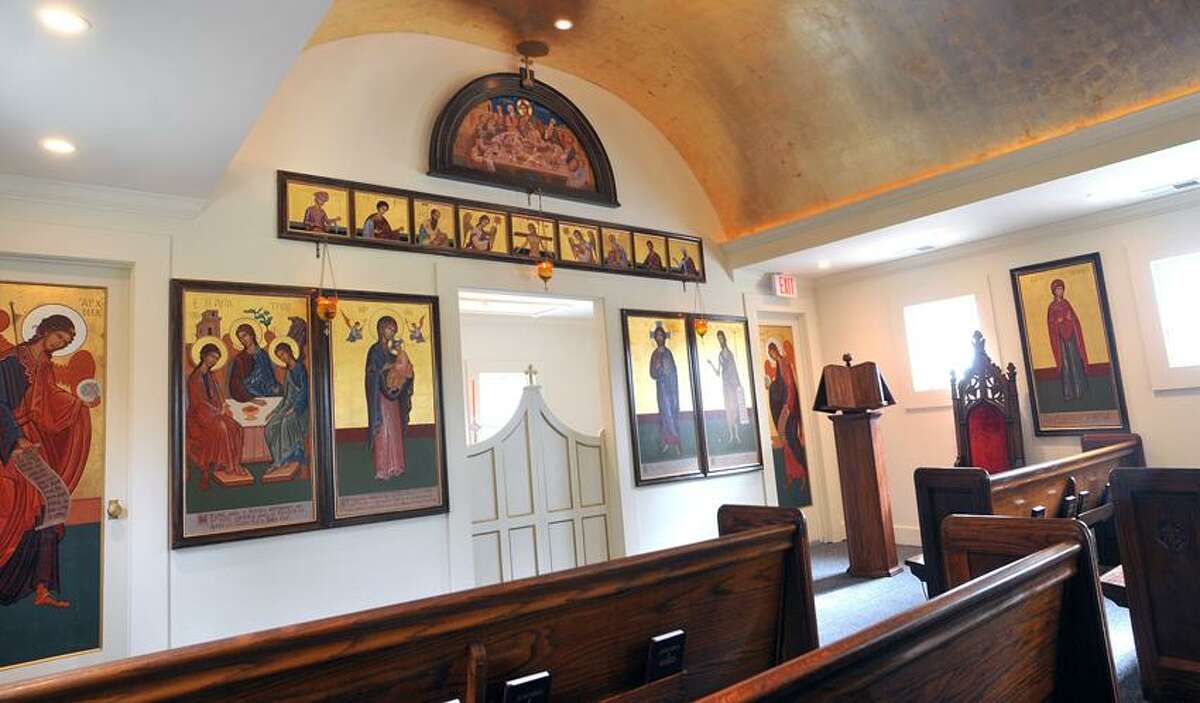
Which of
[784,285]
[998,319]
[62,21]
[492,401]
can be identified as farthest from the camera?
[492,401]

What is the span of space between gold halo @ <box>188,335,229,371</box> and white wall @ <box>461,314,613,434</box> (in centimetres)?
391

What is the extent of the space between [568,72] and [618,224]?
1168 millimetres

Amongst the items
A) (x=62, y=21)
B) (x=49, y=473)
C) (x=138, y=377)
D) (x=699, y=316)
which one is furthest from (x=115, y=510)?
(x=699, y=316)

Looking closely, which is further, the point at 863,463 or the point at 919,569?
the point at 863,463

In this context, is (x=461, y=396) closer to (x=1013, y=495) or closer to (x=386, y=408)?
(x=386, y=408)

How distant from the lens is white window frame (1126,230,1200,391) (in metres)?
4.62

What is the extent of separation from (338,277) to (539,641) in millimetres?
2802

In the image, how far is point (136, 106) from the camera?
8.36 ft

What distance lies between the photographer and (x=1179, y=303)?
470 centimetres

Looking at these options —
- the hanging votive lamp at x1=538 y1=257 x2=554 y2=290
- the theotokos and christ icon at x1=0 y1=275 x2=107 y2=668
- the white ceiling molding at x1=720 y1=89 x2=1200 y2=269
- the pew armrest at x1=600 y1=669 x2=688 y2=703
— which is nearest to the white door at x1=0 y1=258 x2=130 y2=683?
the theotokos and christ icon at x1=0 y1=275 x2=107 y2=668

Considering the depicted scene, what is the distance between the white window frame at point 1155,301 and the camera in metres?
4.62

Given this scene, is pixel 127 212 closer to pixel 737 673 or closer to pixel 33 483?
pixel 33 483

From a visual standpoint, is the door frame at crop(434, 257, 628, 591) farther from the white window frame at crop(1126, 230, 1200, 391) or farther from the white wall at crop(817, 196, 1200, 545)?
the white window frame at crop(1126, 230, 1200, 391)

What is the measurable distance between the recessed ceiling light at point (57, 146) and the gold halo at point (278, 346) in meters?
1.17
